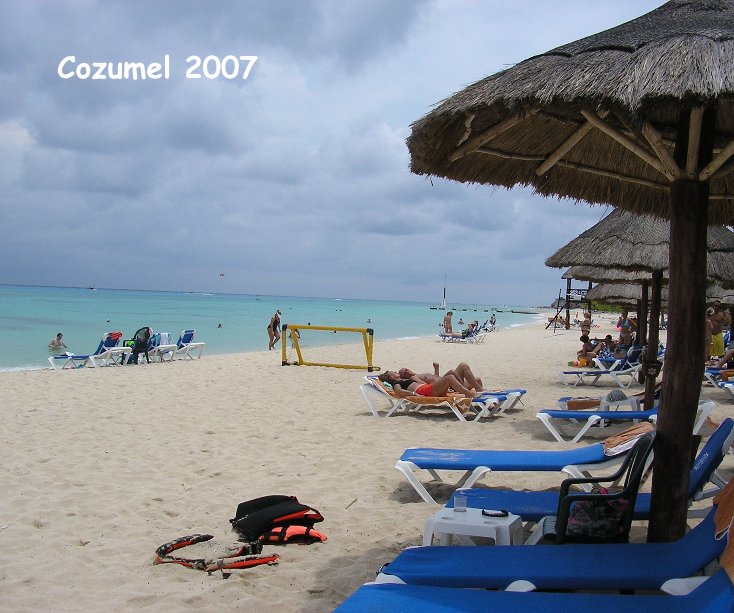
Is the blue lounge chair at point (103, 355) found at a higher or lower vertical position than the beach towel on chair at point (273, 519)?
higher

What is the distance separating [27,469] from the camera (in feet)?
17.1

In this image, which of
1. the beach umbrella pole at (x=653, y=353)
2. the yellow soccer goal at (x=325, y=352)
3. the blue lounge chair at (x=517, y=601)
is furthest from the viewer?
the yellow soccer goal at (x=325, y=352)

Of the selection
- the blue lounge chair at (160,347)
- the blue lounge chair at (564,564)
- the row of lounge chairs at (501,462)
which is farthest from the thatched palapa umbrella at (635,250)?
the blue lounge chair at (160,347)

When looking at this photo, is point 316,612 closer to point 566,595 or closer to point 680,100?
point 566,595

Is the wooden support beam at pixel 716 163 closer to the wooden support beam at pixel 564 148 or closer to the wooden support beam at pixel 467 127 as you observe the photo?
the wooden support beam at pixel 564 148

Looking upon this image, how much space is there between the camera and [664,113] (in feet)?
12.6

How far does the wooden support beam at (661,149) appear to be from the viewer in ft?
9.77

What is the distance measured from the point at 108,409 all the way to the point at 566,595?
7.15m

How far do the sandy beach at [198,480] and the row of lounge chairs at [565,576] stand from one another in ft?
2.42

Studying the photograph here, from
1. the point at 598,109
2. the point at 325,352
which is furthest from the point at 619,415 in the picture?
the point at 325,352

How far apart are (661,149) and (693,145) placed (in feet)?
0.60

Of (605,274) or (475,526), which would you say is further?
(605,274)

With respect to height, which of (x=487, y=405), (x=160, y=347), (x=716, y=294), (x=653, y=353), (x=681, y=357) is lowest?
(x=487, y=405)

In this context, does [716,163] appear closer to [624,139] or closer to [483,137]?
[624,139]
